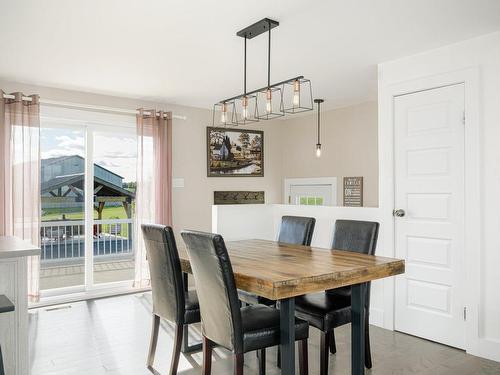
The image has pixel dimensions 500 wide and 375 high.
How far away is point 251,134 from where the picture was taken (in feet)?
19.9

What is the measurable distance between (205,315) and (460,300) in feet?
6.90

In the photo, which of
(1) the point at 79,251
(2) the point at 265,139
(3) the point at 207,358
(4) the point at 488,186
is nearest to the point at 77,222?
(1) the point at 79,251

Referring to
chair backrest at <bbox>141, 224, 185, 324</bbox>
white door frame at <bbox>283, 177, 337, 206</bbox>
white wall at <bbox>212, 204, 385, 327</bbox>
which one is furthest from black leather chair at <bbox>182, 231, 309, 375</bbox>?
A: white door frame at <bbox>283, 177, 337, 206</bbox>

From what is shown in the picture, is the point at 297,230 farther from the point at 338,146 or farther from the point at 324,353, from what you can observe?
the point at 338,146


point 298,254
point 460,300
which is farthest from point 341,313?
point 460,300

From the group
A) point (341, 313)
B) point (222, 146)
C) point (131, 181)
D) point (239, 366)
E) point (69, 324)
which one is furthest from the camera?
point (222, 146)

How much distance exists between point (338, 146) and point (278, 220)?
1.53m

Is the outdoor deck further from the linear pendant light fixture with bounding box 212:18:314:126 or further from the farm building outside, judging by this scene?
the linear pendant light fixture with bounding box 212:18:314:126

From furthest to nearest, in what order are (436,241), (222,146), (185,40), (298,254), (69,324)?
(222,146) → (69,324) → (436,241) → (185,40) → (298,254)

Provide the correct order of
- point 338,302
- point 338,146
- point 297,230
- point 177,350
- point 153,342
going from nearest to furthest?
point 177,350 → point 338,302 → point 153,342 → point 297,230 → point 338,146

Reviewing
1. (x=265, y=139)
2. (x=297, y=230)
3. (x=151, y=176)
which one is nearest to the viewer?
(x=297, y=230)

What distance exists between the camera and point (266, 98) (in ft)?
9.50

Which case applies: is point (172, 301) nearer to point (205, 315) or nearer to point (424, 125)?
point (205, 315)

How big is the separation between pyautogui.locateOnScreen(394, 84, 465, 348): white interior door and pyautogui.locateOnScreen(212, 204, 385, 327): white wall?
223 millimetres
